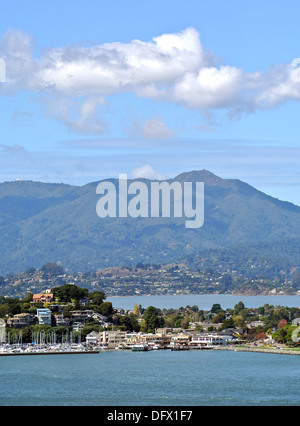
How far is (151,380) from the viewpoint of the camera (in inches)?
1107

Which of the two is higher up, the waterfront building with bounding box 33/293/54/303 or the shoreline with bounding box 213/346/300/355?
the waterfront building with bounding box 33/293/54/303

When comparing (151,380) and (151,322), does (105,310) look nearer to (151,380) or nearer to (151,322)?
(151,322)

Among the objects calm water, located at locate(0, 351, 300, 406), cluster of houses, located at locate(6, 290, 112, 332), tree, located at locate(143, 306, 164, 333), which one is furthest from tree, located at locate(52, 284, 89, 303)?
calm water, located at locate(0, 351, 300, 406)

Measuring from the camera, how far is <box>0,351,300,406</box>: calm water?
2377cm

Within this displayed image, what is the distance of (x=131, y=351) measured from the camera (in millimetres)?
42031

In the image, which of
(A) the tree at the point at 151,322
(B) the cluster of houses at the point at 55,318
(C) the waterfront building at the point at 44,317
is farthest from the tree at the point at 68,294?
(C) the waterfront building at the point at 44,317

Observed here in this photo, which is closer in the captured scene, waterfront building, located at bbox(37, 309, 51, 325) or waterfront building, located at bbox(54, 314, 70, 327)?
waterfront building, located at bbox(37, 309, 51, 325)

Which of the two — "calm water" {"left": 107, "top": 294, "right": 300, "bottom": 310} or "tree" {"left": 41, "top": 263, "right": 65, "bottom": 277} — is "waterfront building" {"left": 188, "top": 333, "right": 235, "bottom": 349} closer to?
"calm water" {"left": 107, "top": 294, "right": 300, "bottom": 310}

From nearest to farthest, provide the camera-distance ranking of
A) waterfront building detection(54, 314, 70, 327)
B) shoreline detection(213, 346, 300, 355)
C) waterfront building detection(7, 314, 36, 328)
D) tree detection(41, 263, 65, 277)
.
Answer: shoreline detection(213, 346, 300, 355)
waterfront building detection(7, 314, 36, 328)
waterfront building detection(54, 314, 70, 327)
tree detection(41, 263, 65, 277)

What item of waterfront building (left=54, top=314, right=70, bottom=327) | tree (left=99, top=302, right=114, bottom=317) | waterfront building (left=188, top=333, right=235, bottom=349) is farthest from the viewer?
tree (left=99, top=302, right=114, bottom=317)

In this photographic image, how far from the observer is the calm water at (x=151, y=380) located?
23.8 m

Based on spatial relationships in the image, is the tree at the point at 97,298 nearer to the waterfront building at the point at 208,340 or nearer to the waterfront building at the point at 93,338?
the waterfront building at the point at 93,338
